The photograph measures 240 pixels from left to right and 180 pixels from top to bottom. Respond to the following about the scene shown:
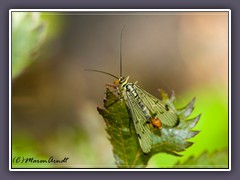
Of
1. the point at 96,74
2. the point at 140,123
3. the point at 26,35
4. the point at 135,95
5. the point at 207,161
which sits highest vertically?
the point at 26,35

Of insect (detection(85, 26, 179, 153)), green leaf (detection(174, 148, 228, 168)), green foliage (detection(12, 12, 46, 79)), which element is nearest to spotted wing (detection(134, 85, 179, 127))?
insect (detection(85, 26, 179, 153))

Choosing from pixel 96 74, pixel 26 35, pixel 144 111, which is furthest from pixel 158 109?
pixel 26 35

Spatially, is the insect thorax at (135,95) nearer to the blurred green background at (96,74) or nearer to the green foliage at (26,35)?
the blurred green background at (96,74)

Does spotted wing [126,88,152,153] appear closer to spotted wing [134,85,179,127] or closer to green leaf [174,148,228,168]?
spotted wing [134,85,179,127]

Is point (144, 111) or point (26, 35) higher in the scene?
point (26, 35)

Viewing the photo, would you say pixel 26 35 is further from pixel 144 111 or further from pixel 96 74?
pixel 144 111

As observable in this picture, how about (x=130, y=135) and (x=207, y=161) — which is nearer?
(x=130, y=135)

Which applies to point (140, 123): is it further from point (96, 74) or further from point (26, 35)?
point (26, 35)
